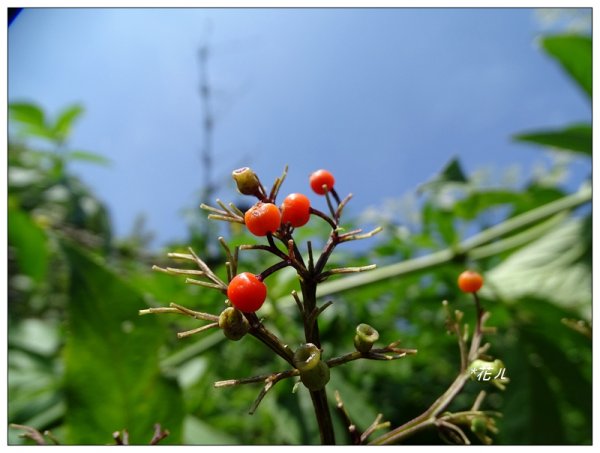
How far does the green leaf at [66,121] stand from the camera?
155 cm

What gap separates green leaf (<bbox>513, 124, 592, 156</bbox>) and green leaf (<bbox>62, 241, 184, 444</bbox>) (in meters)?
0.58

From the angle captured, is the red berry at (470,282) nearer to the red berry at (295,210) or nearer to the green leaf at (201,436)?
the red berry at (295,210)

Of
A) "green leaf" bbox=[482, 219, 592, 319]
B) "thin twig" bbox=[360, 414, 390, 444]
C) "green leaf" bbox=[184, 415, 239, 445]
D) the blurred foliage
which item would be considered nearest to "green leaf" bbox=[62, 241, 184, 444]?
the blurred foliage

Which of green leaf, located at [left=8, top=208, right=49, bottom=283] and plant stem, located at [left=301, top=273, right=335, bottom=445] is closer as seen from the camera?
plant stem, located at [left=301, top=273, right=335, bottom=445]

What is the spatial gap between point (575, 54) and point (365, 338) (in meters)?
0.76

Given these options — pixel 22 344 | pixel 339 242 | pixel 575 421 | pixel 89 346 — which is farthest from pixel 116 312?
pixel 575 421

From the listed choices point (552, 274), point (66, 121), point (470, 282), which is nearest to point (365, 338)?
point (470, 282)

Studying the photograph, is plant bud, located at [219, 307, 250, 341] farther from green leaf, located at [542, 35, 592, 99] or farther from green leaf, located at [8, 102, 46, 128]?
green leaf, located at [8, 102, 46, 128]

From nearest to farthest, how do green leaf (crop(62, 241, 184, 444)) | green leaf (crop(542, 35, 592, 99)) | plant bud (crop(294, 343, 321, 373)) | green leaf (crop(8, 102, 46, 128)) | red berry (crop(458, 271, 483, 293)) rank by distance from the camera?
plant bud (crop(294, 343, 321, 373)) < red berry (crop(458, 271, 483, 293)) < green leaf (crop(62, 241, 184, 444)) < green leaf (crop(542, 35, 592, 99)) < green leaf (crop(8, 102, 46, 128))

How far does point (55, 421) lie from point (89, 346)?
0.25 metres

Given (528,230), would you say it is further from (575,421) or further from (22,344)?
(22,344)

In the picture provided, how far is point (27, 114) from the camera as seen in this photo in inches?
59.8

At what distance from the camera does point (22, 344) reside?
1.00 meters

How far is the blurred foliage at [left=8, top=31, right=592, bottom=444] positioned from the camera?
1.75ft
